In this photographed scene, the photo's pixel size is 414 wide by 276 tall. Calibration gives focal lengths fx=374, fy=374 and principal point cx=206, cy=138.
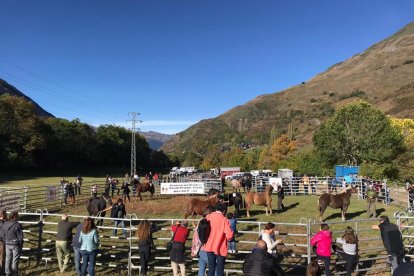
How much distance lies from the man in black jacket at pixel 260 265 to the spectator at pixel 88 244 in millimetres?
4563

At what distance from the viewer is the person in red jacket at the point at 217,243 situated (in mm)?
7066

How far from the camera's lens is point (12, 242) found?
8914 mm

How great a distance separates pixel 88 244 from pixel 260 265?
485 cm

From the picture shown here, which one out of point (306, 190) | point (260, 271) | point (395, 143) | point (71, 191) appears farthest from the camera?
point (395, 143)

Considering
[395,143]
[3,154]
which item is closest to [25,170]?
[3,154]

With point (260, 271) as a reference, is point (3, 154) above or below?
above

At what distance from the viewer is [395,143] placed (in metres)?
47.1

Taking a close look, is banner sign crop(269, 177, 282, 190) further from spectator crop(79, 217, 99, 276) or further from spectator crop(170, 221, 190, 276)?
spectator crop(79, 217, 99, 276)

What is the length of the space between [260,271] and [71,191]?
2087 centimetres

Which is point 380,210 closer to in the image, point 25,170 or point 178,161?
point 25,170

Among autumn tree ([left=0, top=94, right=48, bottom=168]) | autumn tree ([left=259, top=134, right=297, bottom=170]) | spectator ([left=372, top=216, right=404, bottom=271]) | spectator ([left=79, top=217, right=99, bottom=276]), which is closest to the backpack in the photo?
spectator ([left=79, top=217, right=99, bottom=276])

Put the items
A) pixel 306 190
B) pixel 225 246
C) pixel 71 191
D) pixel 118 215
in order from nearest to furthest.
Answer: pixel 225 246 < pixel 118 215 < pixel 71 191 < pixel 306 190

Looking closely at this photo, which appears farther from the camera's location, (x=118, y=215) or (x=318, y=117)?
(x=318, y=117)

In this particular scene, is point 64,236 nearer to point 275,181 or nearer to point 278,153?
point 275,181
